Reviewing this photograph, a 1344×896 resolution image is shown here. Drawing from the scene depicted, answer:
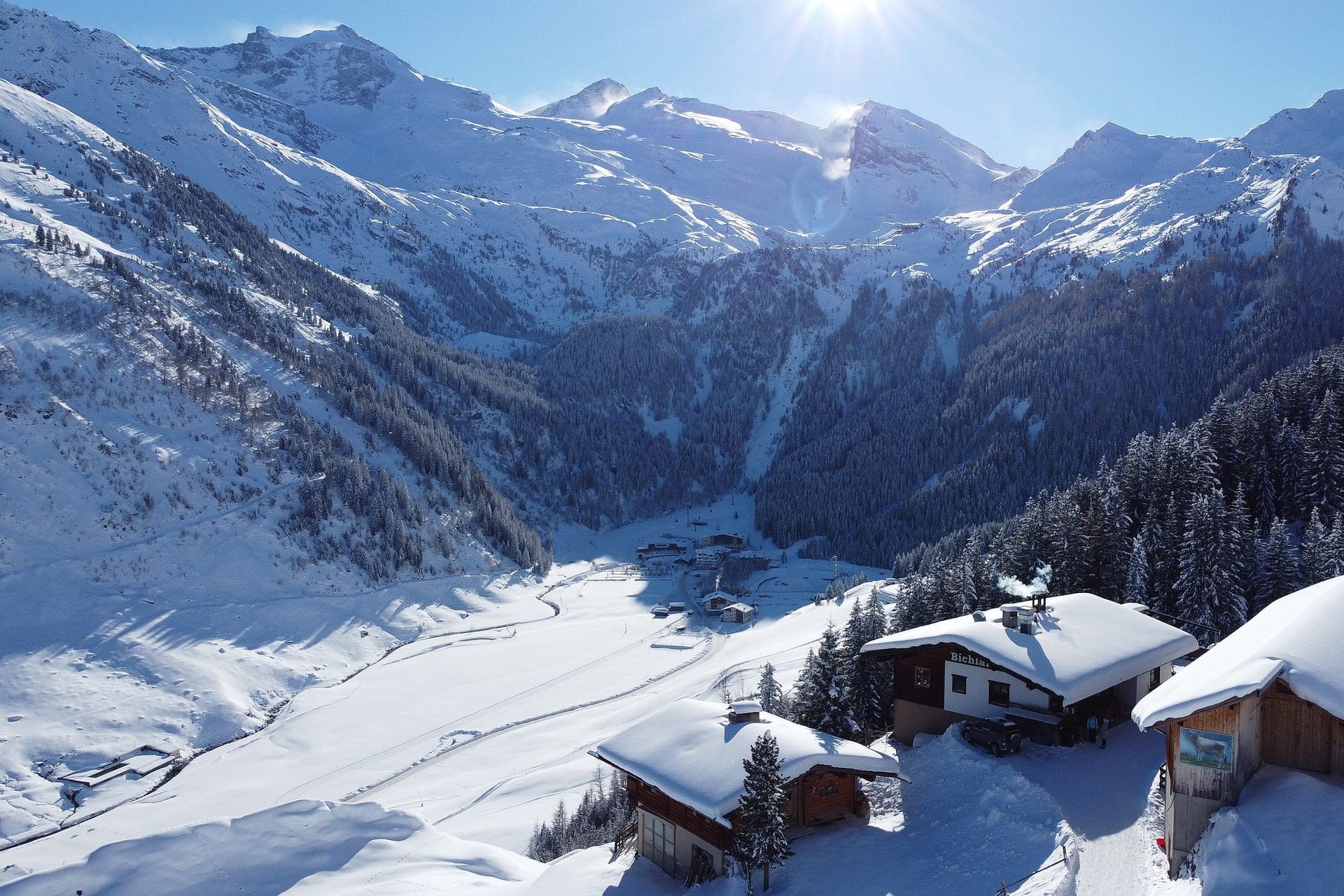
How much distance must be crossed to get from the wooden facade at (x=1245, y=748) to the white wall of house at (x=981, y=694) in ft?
33.9

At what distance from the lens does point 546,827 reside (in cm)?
4228

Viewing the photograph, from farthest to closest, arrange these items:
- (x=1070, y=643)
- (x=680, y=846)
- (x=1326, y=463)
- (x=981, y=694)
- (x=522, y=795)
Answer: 1. (x=1326, y=463)
2. (x=522, y=795)
3. (x=981, y=694)
4. (x=1070, y=643)
5. (x=680, y=846)

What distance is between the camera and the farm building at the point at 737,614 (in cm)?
10019

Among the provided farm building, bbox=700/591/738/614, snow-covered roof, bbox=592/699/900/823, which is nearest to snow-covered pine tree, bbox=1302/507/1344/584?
snow-covered roof, bbox=592/699/900/823

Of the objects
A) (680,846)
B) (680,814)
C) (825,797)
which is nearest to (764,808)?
(680,814)

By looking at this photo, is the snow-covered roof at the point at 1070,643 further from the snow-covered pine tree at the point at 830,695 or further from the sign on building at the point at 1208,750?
the sign on building at the point at 1208,750

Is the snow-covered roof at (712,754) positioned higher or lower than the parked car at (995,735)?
higher

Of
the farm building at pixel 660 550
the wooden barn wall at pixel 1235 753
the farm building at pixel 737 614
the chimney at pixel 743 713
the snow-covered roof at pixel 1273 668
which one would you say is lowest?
the farm building at pixel 660 550

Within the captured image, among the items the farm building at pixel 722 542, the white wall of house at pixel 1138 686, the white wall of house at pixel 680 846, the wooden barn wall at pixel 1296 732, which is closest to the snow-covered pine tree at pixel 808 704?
the white wall of house at pixel 680 846

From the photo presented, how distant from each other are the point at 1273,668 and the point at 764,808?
1142 cm

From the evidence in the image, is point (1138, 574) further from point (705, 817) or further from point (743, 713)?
point (705, 817)

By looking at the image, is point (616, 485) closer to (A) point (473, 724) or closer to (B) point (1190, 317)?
(A) point (473, 724)

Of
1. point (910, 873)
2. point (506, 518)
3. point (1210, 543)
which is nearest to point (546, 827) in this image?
point (910, 873)

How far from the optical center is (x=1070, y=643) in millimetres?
28172
